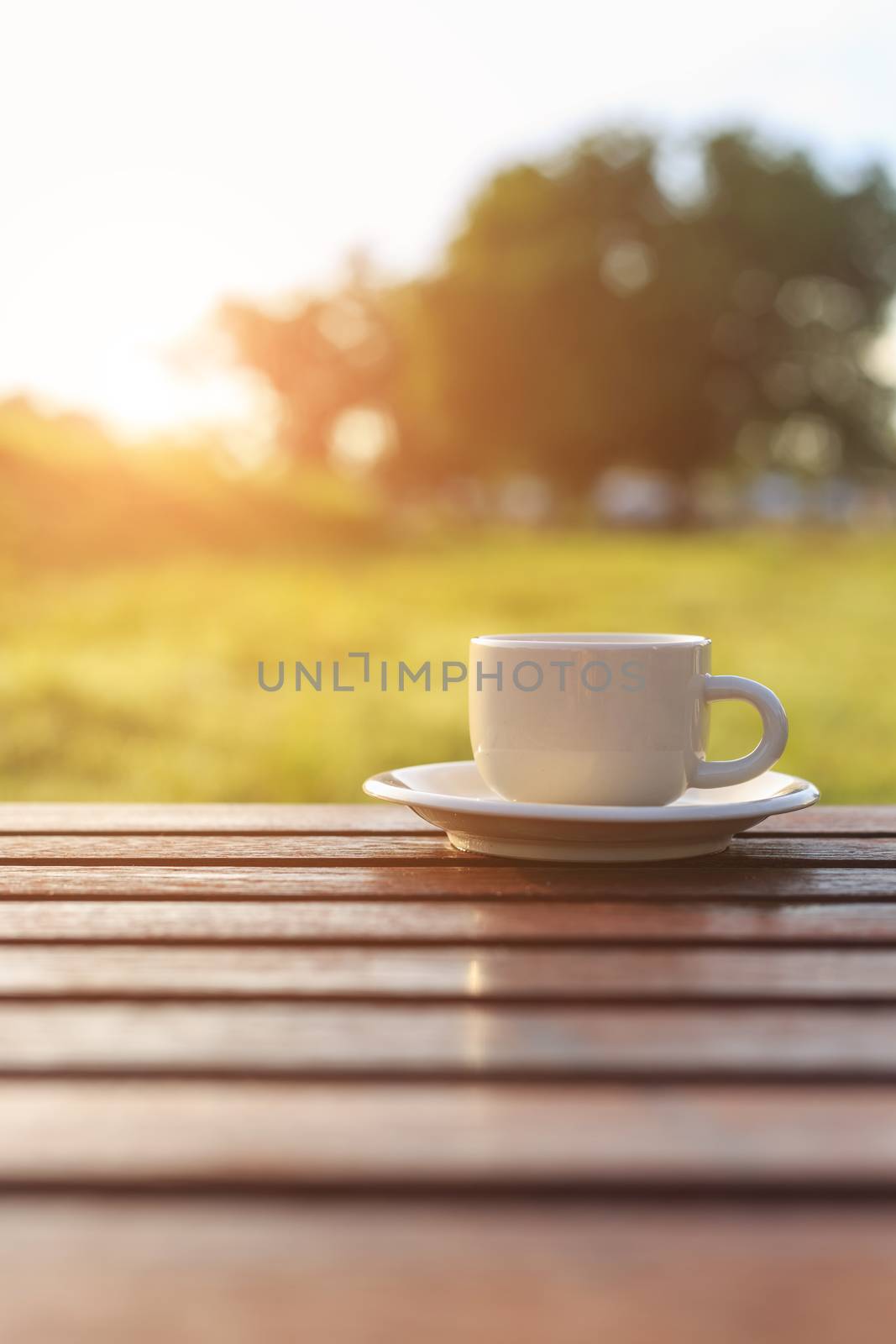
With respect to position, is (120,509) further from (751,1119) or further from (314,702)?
(751,1119)

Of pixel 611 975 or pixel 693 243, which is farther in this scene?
pixel 693 243

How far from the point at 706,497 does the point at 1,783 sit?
8.89 meters

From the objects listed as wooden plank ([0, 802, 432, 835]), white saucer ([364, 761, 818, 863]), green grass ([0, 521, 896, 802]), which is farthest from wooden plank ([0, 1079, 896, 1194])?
green grass ([0, 521, 896, 802])

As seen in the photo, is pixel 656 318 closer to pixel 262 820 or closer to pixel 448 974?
pixel 262 820

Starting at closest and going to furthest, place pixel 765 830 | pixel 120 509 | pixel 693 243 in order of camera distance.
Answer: pixel 765 830, pixel 120 509, pixel 693 243

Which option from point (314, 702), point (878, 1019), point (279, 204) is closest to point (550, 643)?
point (878, 1019)

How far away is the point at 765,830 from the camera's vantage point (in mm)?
875

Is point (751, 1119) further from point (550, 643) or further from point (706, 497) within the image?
point (706, 497)

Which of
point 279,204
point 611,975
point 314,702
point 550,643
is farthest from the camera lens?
point 279,204

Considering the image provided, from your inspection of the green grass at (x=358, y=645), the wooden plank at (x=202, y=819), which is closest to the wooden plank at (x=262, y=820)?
the wooden plank at (x=202, y=819)

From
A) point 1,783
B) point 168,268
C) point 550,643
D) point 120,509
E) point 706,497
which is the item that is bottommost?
point 1,783

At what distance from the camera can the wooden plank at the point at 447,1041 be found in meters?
0.42

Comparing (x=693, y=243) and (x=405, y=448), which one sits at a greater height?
(x=693, y=243)

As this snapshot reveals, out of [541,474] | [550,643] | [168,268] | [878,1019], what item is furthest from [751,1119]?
[541,474]
